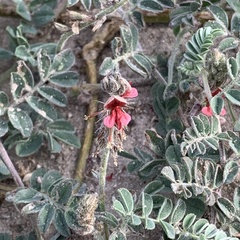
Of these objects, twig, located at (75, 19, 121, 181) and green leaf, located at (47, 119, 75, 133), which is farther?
twig, located at (75, 19, 121, 181)

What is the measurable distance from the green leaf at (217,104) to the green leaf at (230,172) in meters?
0.12

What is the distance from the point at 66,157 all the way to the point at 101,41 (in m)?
0.40

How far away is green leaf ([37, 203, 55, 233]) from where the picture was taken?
1.68 m

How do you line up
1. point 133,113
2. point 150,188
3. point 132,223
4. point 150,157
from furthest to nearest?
point 133,113 → point 150,157 → point 150,188 → point 132,223

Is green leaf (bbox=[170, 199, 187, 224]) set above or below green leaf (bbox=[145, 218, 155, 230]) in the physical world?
below

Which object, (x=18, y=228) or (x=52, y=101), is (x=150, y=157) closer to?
(x=52, y=101)

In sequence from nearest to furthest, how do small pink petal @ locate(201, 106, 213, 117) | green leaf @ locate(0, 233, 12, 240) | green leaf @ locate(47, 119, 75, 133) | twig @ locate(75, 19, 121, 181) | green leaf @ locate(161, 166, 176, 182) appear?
1. green leaf @ locate(161, 166, 176, 182)
2. small pink petal @ locate(201, 106, 213, 117)
3. green leaf @ locate(0, 233, 12, 240)
4. green leaf @ locate(47, 119, 75, 133)
5. twig @ locate(75, 19, 121, 181)

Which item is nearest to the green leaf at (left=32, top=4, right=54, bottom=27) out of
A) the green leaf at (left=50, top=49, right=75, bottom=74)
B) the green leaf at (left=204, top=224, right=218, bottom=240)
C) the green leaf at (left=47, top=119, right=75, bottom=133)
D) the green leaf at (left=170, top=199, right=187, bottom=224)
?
the green leaf at (left=50, top=49, right=75, bottom=74)

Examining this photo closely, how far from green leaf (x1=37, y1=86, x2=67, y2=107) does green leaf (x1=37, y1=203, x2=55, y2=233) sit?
353mm

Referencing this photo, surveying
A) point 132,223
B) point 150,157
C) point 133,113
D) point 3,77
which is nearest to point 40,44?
point 3,77

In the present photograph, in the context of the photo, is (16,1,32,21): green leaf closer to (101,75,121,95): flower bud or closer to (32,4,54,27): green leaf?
(32,4,54,27): green leaf

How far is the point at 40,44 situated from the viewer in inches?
84.3

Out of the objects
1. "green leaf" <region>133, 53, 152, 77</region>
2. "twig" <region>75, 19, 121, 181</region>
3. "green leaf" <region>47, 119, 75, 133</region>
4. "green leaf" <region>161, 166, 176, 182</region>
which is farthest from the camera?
"twig" <region>75, 19, 121, 181</region>

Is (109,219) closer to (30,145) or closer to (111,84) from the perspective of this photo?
(111,84)
